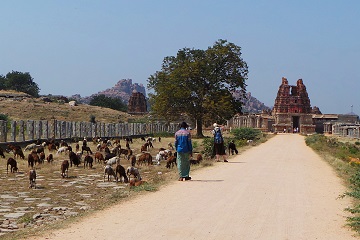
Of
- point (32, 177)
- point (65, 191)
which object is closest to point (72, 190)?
point (65, 191)

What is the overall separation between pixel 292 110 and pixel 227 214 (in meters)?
98.6

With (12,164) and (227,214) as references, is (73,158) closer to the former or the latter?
(12,164)

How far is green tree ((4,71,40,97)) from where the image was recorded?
117 meters

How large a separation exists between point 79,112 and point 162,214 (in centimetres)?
7230

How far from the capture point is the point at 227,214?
31.5ft

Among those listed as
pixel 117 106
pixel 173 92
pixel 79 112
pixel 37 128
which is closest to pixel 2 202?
pixel 37 128

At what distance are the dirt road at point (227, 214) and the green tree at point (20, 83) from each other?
354 feet

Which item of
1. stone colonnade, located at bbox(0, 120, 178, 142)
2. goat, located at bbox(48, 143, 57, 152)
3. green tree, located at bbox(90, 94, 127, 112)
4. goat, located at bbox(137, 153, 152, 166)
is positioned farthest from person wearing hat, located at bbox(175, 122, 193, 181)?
green tree, located at bbox(90, 94, 127, 112)

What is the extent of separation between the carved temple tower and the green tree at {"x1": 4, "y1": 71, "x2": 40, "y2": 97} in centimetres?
5242

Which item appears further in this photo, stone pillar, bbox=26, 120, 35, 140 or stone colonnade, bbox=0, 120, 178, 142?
stone pillar, bbox=26, 120, 35, 140

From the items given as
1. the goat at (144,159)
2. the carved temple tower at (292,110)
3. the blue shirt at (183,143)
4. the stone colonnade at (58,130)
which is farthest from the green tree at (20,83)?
the blue shirt at (183,143)

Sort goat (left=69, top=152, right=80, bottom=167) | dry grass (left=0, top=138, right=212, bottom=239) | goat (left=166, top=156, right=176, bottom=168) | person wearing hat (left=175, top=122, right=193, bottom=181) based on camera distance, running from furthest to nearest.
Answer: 1. goat (left=166, top=156, right=176, bottom=168)
2. goat (left=69, top=152, right=80, bottom=167)
3. person wearing hat (left=175, top=122, right=193, bottom=181)
4. dry grass (left=0, top=138, right=212, bottom=239)

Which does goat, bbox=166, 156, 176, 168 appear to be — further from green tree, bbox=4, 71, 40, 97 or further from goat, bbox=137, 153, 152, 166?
green tree, bbox=4, 71, 40, 97

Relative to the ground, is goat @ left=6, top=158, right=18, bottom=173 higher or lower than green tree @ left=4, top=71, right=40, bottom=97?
lower
